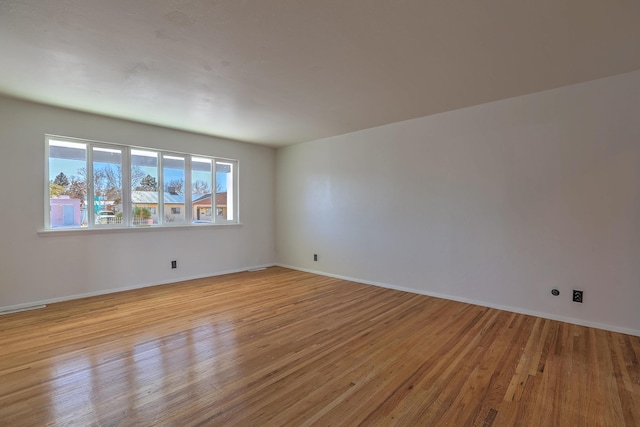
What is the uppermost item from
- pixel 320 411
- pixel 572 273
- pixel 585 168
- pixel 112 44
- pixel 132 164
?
pixel 112 44

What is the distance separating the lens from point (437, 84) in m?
3.08

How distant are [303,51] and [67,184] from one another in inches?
145

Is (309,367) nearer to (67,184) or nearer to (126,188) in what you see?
(126,188)

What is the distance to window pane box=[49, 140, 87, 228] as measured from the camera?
388 centimetres

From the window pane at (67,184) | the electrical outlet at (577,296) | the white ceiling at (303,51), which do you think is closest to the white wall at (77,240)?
the window pane at (67,184)

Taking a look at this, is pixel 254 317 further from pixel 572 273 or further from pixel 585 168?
pixel 585 168

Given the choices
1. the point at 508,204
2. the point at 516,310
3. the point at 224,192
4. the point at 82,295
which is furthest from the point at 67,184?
the point at 516,310

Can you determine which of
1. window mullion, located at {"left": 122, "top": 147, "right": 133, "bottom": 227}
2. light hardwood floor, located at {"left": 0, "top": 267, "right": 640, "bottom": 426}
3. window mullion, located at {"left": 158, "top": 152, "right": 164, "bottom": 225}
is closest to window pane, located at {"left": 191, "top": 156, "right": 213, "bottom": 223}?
window mullion, located at {"left": 158, "top": 152, "right": 164, "bottom": 225}

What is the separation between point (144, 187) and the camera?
465cm

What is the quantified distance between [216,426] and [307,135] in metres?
4.42

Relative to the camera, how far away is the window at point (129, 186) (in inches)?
155

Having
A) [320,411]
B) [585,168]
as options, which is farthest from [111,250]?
[585,168]

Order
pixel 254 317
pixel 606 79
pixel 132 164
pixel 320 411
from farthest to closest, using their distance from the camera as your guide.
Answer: pixel 132 164
pixel 254 317
pixel 606 79
pixel 320 411

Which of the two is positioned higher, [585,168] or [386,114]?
[386,114]
